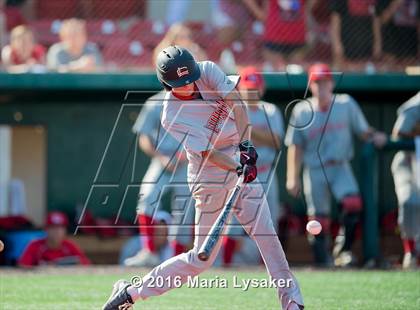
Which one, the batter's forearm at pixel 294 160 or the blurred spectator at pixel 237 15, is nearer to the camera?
the batter's forearm at pixel 294 160

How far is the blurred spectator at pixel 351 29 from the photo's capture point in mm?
11156

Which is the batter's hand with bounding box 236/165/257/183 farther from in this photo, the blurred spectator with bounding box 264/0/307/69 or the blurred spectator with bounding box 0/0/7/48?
the blurred spectator with bounding box 0/0/7/48

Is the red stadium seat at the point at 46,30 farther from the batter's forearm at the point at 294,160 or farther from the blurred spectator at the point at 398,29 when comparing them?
the blurred spectator at the point at 398,29

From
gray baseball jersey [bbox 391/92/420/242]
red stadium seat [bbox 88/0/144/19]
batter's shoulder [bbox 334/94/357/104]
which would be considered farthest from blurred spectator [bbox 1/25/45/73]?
gray baseball jersey [bbox 391/92/420/242]

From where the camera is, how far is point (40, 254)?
996cm

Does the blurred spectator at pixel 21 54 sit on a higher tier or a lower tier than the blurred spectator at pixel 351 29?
lower

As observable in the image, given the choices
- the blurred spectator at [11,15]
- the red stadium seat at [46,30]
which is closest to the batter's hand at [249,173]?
the red stadium seat at [46,30]

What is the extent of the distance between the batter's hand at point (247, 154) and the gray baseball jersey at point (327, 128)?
4177mm

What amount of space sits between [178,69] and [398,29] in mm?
6368

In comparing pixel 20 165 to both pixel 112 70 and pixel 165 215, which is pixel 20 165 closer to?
pixel 112 70

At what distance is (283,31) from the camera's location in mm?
11055

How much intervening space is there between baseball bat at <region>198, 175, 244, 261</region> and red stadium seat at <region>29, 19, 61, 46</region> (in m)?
6.40

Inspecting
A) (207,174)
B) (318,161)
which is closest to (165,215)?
(318,161)

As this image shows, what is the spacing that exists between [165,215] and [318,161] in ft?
5.66
